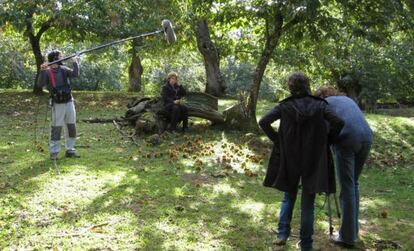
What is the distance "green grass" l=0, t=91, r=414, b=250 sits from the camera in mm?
5578

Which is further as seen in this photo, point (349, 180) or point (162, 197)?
point (162, 197)

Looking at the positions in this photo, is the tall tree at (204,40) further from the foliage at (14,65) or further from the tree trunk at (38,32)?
the foliage at (14,65)

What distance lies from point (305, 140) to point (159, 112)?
7.40m

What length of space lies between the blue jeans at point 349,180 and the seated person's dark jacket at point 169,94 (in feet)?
22.4

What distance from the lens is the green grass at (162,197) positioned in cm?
558

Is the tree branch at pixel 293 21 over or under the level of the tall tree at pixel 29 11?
under

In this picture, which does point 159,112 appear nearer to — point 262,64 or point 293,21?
point 262,64

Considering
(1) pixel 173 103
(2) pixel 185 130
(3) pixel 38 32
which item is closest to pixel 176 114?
(1) pixel 173 103

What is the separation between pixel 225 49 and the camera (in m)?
22.2

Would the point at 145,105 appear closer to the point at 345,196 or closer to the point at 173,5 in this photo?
the point at 173,5

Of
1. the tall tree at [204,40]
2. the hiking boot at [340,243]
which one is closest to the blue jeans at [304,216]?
the hiking boot at [340,243]

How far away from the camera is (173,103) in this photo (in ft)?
38.9

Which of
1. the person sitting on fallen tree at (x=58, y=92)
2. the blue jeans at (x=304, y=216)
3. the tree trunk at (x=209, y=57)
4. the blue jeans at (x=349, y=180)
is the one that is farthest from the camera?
the tree trunk at (x=209, y=57)

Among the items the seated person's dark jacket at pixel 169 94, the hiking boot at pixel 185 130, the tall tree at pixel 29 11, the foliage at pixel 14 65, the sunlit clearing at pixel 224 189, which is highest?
the tall tree at pixel 29 11
